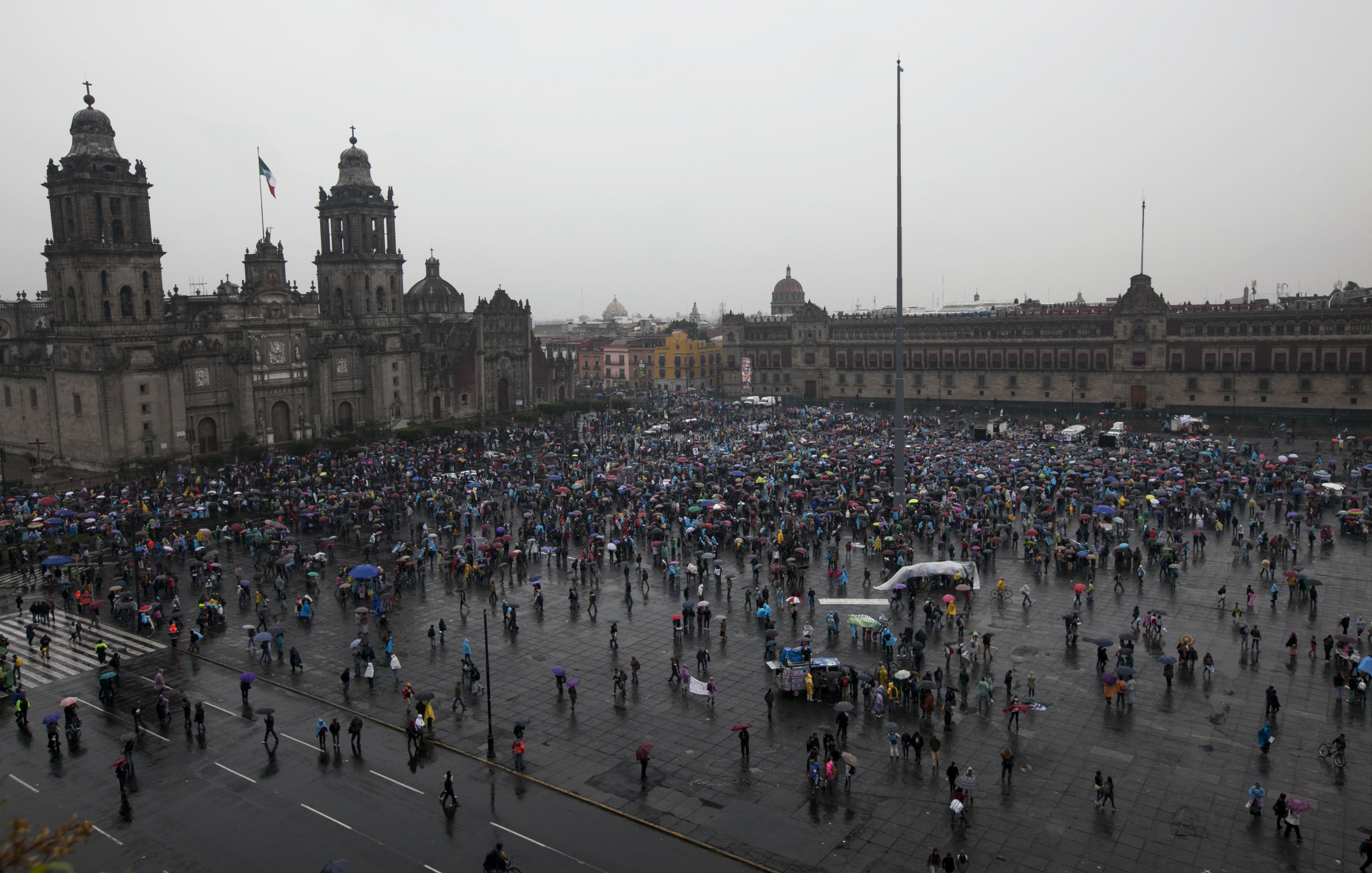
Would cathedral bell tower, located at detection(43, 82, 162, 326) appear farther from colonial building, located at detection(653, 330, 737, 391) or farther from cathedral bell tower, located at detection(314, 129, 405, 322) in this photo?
colonial building, located at detection(653, 330, 737, 391)

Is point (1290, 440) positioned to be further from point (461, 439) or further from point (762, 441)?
point (461, 439)

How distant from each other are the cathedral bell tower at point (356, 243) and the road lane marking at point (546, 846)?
61.6 m

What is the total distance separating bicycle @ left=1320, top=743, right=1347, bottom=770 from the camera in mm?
19078

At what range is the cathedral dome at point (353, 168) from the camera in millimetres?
73625

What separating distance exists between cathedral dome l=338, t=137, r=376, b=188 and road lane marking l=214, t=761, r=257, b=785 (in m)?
60.9

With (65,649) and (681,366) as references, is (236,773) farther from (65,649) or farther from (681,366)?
(681,366)

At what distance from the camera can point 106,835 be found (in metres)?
18.0

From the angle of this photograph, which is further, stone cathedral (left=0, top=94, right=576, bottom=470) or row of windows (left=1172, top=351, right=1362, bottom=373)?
row of windows (left=1172, top=351, right=1362, bottom=373)

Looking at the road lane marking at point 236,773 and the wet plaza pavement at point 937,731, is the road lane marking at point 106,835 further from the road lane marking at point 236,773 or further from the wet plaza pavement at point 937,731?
the wet plaza pavement at point 937,731

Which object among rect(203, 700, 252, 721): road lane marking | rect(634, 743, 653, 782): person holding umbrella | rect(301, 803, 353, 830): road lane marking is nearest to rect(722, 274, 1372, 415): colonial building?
rect(634, 743, 653, 782): person holding umbrella

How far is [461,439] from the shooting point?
216 ft

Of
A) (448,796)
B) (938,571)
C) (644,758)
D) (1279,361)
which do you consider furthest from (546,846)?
(1279,361)

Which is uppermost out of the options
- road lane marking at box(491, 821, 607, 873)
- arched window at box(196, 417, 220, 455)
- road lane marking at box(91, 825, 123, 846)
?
arched window at box(196, 417, 220, 455)

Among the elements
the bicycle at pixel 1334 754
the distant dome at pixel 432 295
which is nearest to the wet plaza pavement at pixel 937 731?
the bicycle at pixel 1334 754
